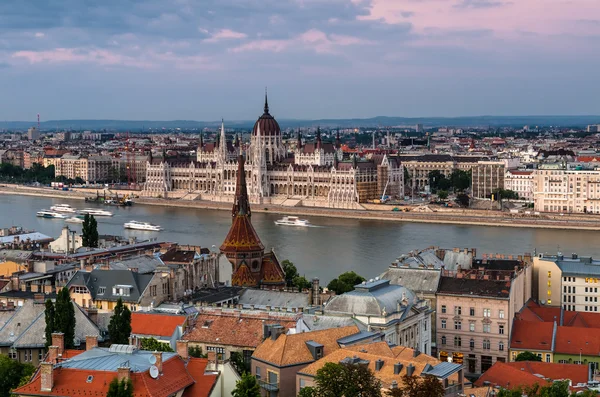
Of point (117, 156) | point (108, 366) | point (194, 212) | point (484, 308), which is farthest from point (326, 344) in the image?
point (117, 156)

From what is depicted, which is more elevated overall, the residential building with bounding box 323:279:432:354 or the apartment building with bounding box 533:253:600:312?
the residential building with bounding box 323:279:432:354

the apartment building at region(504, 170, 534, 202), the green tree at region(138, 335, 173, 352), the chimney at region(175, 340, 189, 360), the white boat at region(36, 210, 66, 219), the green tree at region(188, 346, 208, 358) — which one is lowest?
the white boat at region(36, 210, 66, 219)

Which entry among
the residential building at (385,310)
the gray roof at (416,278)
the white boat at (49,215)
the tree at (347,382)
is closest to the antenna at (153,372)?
the tree at (347,382)

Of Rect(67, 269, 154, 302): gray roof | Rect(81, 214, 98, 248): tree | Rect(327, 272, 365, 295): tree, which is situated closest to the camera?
Rect(67, 269, 154, 302): gray roof

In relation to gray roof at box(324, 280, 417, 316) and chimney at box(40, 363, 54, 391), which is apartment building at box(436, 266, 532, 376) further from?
chimney at box(40, 363, 54, 391)

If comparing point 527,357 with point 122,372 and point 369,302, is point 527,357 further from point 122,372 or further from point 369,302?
point 122,372

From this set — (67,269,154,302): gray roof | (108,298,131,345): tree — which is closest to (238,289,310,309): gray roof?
(67,269,154,302): gray roof

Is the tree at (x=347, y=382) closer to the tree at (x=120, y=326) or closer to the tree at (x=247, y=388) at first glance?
the tree at (x=247, y=388)
